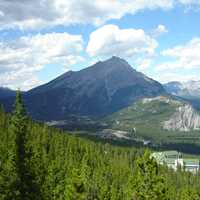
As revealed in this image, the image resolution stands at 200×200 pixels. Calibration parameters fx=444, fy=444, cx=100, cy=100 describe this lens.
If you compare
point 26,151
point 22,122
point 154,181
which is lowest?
point 154,181

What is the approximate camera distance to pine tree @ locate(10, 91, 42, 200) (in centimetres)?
4772

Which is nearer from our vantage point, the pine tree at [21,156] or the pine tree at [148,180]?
the pine tree at [21,156]

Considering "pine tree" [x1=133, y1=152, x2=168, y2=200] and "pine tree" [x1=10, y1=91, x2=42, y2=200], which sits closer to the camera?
"pine tree" [x1=10, y1=91, x2=42, y2=200]

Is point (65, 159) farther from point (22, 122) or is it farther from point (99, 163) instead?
point (22, 122)

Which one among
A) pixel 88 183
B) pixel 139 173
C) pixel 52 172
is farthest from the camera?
pixel 88 183

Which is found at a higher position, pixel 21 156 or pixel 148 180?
pixel 21 156

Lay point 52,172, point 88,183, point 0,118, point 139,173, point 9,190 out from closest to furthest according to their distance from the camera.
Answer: point 9,190
point 139,173
point 52,172
point 88,183
point 0,118

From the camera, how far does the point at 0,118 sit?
18450 cm

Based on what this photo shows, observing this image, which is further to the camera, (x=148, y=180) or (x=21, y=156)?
(x=148, y=180)

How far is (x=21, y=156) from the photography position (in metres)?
47.9

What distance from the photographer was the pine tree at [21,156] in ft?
157

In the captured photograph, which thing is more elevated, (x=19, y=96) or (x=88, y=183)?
(x=19, y=96)

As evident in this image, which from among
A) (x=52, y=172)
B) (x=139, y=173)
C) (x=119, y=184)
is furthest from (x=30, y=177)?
(x=119, y=184)

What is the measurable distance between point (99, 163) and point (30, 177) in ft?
475
